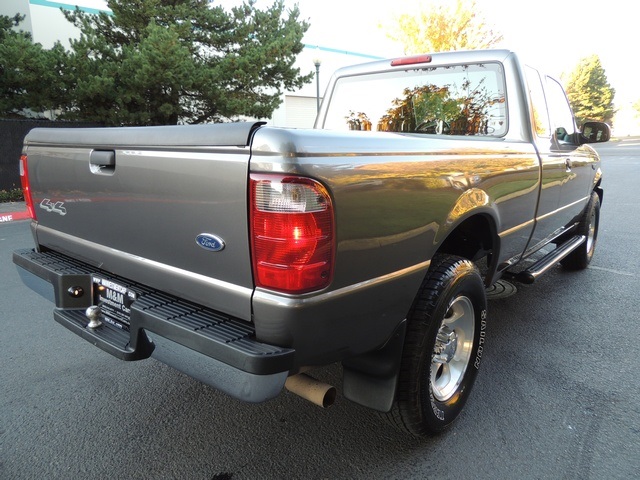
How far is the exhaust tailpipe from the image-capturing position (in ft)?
6.24

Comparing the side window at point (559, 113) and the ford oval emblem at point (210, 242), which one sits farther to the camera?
the side window at point (559, 113)

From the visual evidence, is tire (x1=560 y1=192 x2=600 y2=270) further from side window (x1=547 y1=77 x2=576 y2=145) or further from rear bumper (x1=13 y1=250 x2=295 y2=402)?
rear bumper (x1=13 y1=250 x2=295 y2=402)

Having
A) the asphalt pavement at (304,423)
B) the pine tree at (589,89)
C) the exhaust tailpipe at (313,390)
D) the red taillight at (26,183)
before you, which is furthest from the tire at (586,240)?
the pine tree at (589,89)

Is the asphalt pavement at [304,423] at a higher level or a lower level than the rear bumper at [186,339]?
lower

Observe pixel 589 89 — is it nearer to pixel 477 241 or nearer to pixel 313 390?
pixel 477 241

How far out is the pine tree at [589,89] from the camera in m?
57.7

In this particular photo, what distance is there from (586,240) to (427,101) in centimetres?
287

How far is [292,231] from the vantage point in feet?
5.14

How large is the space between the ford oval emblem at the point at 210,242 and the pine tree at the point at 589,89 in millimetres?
66475

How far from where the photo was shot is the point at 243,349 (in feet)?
5.19

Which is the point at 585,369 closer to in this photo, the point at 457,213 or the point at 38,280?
the point at 457,213

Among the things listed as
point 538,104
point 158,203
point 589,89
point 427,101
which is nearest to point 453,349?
point 158,203

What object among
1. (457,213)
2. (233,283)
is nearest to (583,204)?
(457,213)

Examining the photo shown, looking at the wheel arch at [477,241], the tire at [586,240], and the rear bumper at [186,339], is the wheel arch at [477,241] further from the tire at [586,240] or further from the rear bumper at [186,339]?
the tire at [586,240]
